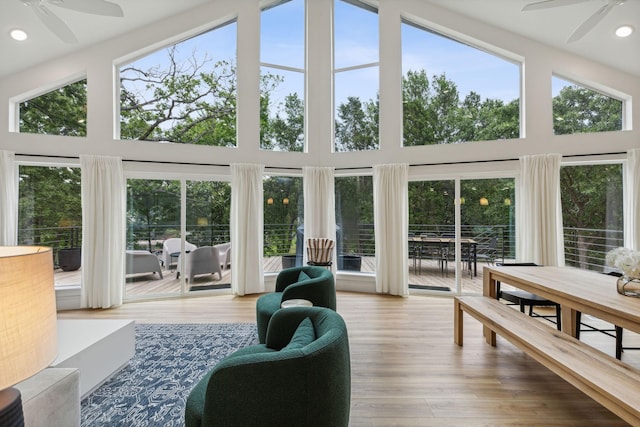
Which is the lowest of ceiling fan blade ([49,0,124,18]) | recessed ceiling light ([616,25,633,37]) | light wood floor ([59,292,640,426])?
light wood floor ([59,292,640,426])

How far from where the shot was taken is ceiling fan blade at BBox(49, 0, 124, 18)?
10.1 feet

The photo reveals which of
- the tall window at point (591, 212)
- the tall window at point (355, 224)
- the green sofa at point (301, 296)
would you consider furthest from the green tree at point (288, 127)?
the tall window at point (591, 212)

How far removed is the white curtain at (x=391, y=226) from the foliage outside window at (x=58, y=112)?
470 cm

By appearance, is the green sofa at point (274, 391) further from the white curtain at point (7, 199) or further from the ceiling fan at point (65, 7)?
the white curtain at point (7, 199)

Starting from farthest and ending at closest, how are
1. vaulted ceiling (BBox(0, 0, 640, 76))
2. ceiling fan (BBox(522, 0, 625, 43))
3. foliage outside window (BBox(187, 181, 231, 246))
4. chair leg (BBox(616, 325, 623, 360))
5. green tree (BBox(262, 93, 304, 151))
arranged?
green tree (BBox(262, 93, 304, 151)) < foliage outside window (BBox(187, 181, 231, 246)) < vaulted ceiling (BBox(0, 0, 640, 76)) < ceiling fan (BBox(522, 0, 625, 43)) < chair leg (BBox(616, 325, 623, 360))

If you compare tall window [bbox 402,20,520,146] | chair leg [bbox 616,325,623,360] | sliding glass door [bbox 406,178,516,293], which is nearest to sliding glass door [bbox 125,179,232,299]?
sliding glass door [bbox 406,178,516,293]

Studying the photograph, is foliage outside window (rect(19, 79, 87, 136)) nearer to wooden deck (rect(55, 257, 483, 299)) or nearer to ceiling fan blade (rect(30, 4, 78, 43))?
ceiling fan blade (rect(30, 4, 78, 43))

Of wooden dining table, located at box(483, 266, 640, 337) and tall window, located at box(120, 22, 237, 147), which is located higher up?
tall window, located at box(120, 22, 237, 147)

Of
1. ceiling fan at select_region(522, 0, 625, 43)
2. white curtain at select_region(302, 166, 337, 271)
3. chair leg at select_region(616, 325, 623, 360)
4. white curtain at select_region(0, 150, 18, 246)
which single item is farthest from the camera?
white curtain at select_region(302, 166, 337, 271)

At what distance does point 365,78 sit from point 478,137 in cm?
222

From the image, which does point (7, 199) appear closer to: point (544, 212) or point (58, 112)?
point (58, 112)

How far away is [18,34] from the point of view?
4.03 meters

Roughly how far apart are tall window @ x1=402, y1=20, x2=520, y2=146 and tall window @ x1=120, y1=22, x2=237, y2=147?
310cm

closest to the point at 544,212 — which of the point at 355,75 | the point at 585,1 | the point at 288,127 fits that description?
the point at 585,1
